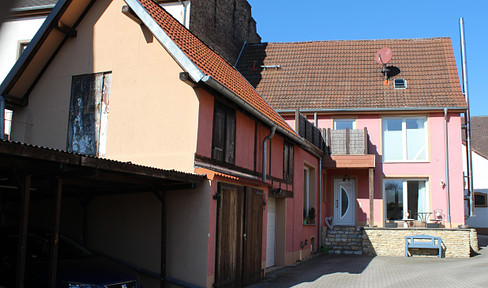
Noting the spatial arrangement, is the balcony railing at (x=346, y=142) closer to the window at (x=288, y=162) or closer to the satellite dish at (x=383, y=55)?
the satellite dish at (x=383, y=55)

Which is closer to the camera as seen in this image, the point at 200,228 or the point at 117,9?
the point at 200,228

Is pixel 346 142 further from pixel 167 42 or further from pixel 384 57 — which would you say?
pixel 167 42

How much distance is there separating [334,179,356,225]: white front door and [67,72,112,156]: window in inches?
534

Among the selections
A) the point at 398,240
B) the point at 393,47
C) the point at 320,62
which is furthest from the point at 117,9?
the point at 393,47

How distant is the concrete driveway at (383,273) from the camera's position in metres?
11.6

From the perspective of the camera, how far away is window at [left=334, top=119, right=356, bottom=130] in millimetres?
22297

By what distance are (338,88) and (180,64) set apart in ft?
47.3

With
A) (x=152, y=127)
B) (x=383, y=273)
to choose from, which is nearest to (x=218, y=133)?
(x=152, y=127)

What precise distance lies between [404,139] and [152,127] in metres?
14.5

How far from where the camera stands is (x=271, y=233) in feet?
48.0

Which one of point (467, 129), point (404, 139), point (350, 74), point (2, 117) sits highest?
point (350, 74)

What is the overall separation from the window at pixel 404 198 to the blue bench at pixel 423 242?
299cm

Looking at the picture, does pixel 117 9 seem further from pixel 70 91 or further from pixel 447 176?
pixel 447 176

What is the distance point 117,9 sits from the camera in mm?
11383
